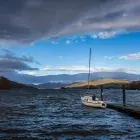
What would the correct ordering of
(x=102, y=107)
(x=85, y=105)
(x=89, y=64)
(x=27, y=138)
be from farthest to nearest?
(x=89, y=64) → (x=85, y=105) → (x=102, y=107) → (x=27, y=138)

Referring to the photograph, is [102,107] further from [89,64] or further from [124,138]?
[124,138]

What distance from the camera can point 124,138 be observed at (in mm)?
34594

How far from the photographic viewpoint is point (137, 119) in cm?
5403

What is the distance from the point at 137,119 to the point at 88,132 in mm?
17593

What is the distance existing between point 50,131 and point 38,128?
Answer: 9.99 ft

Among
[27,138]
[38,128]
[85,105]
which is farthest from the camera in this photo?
[85,105]

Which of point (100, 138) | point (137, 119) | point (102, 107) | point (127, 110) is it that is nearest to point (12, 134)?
point (100, 138)

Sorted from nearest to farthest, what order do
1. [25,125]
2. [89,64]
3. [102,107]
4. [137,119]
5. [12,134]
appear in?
[12,134] → [25,125] → [137,119] → [102,107] → [89,64]

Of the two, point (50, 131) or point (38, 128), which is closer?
point (50, 131)

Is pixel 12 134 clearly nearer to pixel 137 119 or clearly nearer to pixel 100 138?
pixel 100 138

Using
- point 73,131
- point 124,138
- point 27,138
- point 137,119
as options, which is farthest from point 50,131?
point 137,119

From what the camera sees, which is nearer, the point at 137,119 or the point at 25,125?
the point at 25,125

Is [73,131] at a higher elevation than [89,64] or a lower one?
lower

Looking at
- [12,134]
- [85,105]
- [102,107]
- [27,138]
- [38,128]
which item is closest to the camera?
[27,138]
